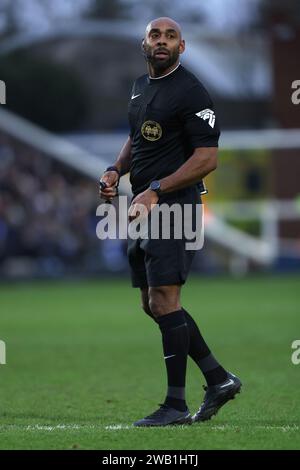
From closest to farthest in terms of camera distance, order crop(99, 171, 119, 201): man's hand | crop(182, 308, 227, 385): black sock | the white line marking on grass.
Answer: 1. the white line marking on grass
2. crop(99, 171, 119, 201): man's hand
3. crop(182, 308, 227, 385): black sock

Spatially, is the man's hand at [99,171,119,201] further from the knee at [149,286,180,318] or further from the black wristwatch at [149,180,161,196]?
the knee at [149,286,180,318]

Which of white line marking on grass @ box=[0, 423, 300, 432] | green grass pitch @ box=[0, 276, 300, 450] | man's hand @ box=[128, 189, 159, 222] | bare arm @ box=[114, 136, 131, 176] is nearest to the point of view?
green grass pitch @ box=[0, 276, 300, 450]

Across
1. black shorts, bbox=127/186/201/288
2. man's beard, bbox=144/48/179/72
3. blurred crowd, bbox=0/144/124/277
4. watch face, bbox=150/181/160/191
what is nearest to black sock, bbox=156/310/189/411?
black shorts, bbox=127/186/201/288

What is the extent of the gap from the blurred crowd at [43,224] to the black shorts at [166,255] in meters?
19.3

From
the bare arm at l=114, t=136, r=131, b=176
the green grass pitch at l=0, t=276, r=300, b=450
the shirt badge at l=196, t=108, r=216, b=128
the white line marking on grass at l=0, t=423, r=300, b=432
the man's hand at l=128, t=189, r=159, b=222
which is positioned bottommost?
the green grass pitch at l=0, t=276, r=300, b=450

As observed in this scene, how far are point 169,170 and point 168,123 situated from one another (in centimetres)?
30

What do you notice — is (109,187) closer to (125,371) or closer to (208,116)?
(208,116)

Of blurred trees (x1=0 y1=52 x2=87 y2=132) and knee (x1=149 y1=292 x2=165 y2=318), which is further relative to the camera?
blurred trees (x1=0 y1=52 x2=87 y2=132)

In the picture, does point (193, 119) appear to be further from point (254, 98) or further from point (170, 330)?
point (254, 98)

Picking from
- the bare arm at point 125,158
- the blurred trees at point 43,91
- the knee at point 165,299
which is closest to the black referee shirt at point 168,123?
the bare arm at point 125,158

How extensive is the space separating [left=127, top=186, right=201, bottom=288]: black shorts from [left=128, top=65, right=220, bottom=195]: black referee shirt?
192 millimetres

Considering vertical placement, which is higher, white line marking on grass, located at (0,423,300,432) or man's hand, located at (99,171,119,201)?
man's hand, located at (99,171,119,201)

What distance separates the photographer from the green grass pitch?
21.3 feet

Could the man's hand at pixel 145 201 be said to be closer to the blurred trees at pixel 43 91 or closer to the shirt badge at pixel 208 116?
the shirt badge at pixel 208 116
